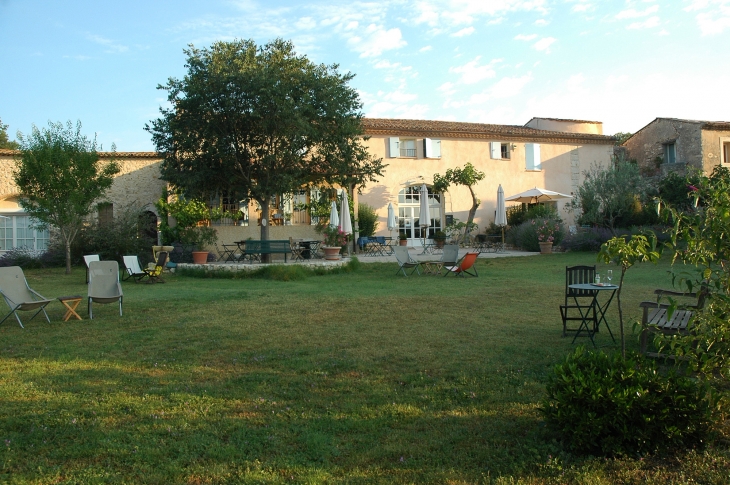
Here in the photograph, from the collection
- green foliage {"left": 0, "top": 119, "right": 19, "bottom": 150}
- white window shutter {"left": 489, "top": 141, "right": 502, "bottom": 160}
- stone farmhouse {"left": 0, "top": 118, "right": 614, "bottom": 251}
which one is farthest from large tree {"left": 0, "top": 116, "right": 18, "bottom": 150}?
white window shutter {"left": 489, "top": 141, "right": 502, "bottom": 160}

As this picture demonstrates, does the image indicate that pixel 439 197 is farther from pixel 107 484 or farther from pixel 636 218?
pixel 107 484

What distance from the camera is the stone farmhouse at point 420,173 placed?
21.1 m

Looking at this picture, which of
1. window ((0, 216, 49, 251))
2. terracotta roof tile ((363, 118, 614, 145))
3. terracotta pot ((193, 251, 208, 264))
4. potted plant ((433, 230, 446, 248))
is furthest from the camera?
terracotta roof tile ((363, 118, 614, 145))

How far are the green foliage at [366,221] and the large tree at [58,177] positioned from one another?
9.45 meters

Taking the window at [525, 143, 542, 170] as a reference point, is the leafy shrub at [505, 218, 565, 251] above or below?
below

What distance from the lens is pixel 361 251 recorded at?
2123 cm

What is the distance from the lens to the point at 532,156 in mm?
26266

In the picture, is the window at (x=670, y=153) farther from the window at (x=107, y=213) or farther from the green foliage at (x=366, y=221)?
the window at (x=107, y=213)

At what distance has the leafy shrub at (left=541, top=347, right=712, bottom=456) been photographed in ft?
10.0

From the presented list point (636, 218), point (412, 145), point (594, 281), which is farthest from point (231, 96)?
point (636, 218)

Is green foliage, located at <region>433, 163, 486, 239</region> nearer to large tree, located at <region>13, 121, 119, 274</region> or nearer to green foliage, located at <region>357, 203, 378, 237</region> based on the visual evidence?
green foliage, located at <region>357, 203, 378, 237</region>

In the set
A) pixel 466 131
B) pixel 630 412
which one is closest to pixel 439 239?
pixel 466 131

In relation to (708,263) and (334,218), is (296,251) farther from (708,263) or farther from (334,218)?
(708,263)

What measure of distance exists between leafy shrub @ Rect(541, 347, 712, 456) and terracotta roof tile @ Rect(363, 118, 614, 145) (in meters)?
20.6
